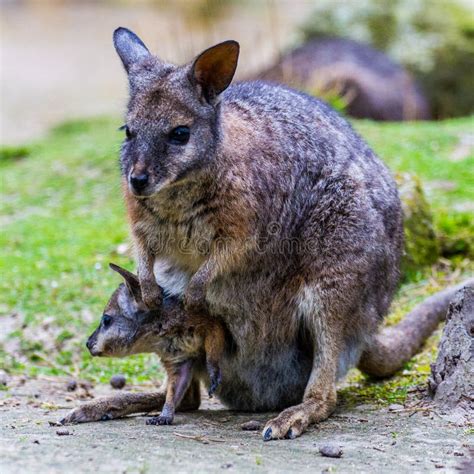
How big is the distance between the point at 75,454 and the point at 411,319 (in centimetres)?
277

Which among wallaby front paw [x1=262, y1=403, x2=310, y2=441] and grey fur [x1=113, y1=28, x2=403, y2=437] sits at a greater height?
grey fur [x1=113, y1=28, x2=403, y2=437]

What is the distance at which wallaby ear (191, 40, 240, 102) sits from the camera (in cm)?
434

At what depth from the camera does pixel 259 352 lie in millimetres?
4859

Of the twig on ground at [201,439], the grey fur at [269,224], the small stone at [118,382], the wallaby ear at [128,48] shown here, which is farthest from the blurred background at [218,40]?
the twig on ground at [201,439]

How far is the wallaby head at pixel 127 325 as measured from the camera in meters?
4.84

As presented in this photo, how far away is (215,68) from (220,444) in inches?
65.8

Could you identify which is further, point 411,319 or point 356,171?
point 411,319

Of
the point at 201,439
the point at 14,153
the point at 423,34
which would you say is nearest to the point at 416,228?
the point at 201,439

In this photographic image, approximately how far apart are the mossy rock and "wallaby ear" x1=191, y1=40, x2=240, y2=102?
2.71m

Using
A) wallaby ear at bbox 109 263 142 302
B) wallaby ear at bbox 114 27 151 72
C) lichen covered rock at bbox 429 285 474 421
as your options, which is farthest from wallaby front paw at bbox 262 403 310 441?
wallaby ear at bbox 114 27 151 72

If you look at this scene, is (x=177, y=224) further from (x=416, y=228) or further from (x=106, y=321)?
(x=416, y=228)

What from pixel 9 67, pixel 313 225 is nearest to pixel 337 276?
pixel 313 225

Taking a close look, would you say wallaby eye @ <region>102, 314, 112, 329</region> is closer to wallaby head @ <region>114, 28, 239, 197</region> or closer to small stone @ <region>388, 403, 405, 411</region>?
wallaby head @ <region>114, 28, 239, 197</region>

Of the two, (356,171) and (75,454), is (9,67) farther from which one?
(75,454)
